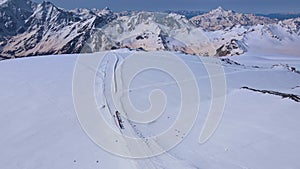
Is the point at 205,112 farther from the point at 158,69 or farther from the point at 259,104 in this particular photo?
the point at 158,69

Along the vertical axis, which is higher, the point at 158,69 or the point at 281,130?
the point at 158,69

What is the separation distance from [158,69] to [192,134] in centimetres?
1556

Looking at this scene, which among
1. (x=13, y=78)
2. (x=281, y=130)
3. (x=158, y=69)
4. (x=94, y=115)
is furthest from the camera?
(x=158, y=69)

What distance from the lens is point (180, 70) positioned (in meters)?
30.3

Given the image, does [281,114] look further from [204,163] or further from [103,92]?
[103,92]

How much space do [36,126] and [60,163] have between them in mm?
4555

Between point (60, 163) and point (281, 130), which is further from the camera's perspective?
point (281, 130)

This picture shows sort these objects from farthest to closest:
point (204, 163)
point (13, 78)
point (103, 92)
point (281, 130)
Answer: point (13, 78) → point (103, 92) → point (281, 130) → point (204, 163)

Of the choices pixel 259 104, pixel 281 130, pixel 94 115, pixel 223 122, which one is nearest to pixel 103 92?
pixel 94 115

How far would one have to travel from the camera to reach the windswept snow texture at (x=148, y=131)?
40.8ft

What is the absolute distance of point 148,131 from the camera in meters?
15.4

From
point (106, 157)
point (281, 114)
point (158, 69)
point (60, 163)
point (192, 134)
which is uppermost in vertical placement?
point (158, 69)

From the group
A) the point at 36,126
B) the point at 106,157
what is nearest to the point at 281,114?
the point at 106,157

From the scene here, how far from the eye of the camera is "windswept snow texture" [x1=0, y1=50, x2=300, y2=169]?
12.4 m
